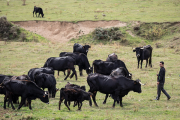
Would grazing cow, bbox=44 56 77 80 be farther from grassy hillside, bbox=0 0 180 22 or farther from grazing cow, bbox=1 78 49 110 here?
grassy hillside, bbox=0 0 180 22

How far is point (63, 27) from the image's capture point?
1634 inches

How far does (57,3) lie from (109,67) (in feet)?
121

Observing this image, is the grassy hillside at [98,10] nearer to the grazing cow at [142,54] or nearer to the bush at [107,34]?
the bush at [107,34]

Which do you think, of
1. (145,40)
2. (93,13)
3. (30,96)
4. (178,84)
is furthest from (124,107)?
(93,13)

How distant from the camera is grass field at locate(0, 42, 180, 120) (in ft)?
37.4

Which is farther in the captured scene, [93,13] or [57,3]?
[57,3]

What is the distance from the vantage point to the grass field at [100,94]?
11.4 m

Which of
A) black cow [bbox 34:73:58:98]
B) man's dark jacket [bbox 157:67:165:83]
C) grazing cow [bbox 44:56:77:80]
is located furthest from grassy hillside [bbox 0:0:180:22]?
black cow [bbox 34:73:58:98]

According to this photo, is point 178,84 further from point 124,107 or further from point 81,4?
point 81,4

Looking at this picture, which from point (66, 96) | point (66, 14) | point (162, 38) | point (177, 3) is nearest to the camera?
point (66, 96)

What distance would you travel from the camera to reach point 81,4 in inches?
2014

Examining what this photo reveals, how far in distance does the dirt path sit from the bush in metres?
1.70

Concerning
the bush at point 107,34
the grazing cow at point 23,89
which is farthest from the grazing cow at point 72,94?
the bush at point 107,34

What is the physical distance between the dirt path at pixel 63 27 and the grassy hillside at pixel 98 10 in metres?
1.22
